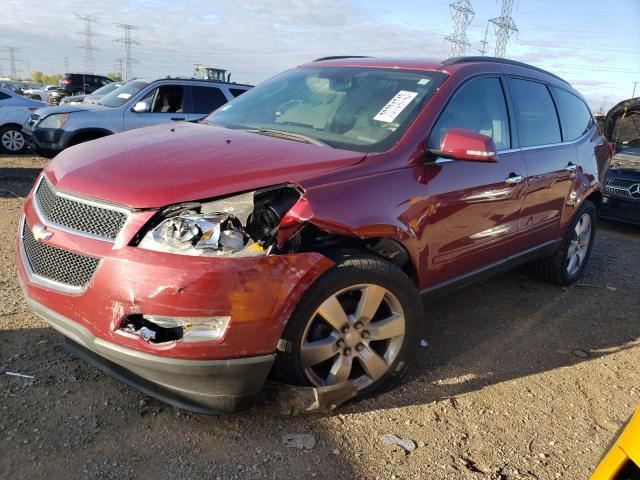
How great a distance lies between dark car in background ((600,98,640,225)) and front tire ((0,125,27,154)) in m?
11.2

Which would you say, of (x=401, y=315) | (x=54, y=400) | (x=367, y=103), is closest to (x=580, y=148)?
(x=367, y=103)

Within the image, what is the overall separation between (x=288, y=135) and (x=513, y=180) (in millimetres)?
1656

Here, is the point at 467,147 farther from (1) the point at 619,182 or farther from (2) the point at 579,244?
(1) the point at 619,182

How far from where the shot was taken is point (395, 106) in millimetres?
3273

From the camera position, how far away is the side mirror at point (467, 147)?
2.96 meters

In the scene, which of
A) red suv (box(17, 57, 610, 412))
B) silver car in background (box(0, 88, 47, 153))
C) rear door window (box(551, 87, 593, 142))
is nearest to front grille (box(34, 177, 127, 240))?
red suv (box(17, 57, 610, 412))

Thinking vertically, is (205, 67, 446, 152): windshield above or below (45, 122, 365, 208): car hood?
above

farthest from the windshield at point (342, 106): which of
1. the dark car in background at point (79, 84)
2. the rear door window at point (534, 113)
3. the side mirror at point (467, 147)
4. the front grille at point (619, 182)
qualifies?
the dark car in background at point (79, 84)

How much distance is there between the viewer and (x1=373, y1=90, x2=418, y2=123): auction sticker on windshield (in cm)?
321

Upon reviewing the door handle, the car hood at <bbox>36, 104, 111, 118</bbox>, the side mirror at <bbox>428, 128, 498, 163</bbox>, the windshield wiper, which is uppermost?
the side mirror at <bbox>428, 128, 498, 163</bbox>

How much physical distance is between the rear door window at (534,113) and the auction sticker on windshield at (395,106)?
1141mm

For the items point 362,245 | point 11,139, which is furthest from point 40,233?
point 11,139

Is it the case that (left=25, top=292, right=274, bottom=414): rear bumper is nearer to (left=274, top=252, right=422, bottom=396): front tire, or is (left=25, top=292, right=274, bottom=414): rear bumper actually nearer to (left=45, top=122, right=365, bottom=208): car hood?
(left=274, top=252, right=422, bottom=396): front tire

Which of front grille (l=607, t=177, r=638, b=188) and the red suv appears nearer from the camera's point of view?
the red suv
